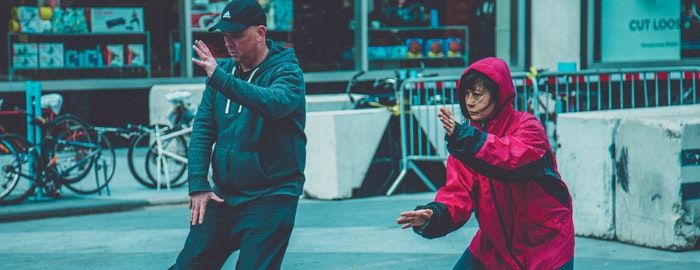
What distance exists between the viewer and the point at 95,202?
37.0 feet

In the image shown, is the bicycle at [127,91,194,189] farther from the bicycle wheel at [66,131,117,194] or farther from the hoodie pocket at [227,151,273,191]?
the hoodie pocket at [227,151,273,191]

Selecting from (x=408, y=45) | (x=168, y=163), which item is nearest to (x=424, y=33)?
(x=408, y=45)

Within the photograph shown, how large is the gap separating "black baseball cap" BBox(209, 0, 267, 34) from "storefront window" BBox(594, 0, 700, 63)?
15246 mm

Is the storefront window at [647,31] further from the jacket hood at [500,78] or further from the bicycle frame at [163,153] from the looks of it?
the jacket hood at [500,78]

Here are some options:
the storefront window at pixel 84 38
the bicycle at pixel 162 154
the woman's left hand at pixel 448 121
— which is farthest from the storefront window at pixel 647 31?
the woman's left hand at pixel 448 121

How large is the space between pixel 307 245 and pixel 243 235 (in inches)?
165

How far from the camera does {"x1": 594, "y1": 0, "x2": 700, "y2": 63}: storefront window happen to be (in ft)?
64.5

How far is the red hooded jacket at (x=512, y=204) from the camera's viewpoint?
445 centimetres

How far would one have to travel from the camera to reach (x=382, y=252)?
871 centimetres

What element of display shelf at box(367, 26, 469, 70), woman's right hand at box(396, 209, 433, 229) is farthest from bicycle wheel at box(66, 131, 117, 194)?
woman's right hand at box(396, 209, 433, 229)

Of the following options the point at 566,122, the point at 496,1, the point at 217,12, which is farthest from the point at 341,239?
the point at 496,1

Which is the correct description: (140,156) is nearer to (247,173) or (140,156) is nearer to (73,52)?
(73,52)

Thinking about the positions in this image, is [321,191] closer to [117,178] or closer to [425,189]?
[425,189]

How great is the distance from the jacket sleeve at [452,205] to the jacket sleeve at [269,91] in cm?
72
